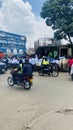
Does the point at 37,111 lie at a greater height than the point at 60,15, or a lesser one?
lesser

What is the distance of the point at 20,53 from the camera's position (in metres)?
33.3

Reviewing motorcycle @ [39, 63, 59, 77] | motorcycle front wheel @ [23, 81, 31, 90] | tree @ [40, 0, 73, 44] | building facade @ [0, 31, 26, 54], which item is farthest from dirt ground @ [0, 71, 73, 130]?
tree @ [40, 0, 73, 44]

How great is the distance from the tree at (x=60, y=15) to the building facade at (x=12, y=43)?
3989mm

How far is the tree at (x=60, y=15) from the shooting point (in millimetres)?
33469

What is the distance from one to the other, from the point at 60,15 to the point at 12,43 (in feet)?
22.9

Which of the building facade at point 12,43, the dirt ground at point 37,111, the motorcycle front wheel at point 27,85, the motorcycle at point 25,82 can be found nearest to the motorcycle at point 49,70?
the building facade at point 12,43

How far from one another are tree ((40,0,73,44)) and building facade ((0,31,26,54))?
3989 mm

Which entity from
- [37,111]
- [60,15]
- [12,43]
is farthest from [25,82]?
[60,15]

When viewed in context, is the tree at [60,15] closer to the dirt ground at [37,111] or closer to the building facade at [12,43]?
the building facade at [12,43]

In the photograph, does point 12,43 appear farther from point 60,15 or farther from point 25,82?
point 25,82

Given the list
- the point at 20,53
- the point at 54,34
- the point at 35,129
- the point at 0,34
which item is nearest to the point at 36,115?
the point at 35,129

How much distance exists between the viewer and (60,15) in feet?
112

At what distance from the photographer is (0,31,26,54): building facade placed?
29.0m

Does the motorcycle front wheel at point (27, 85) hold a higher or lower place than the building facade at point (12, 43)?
lower
